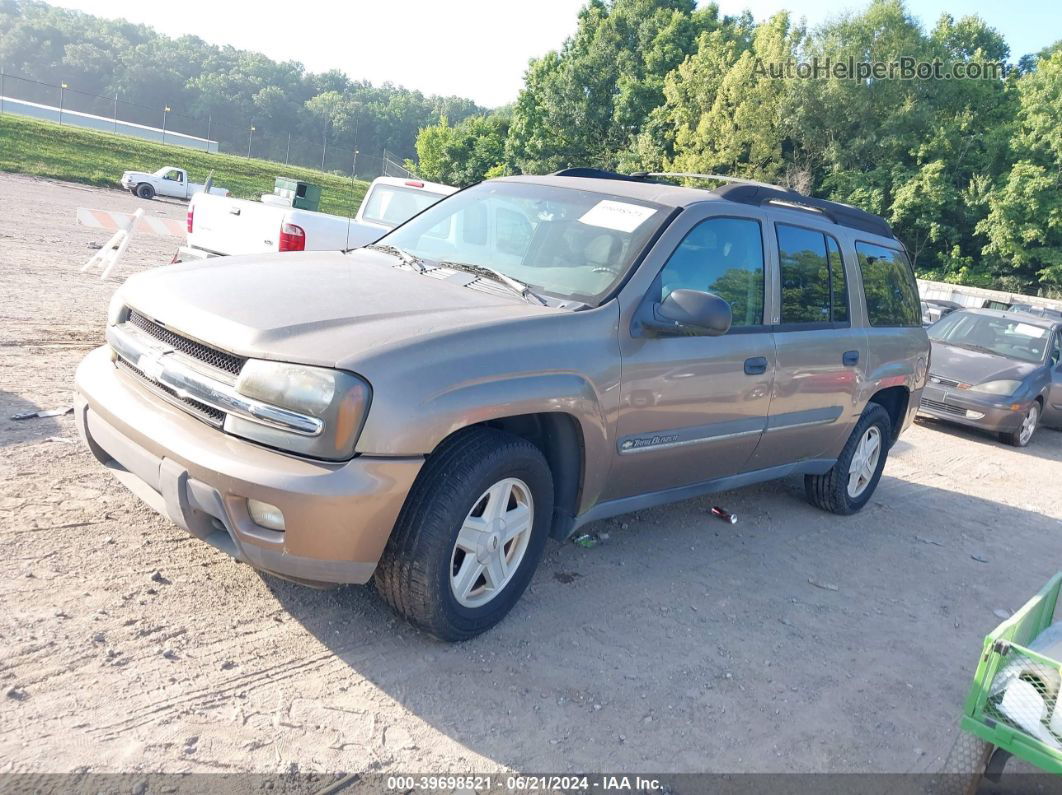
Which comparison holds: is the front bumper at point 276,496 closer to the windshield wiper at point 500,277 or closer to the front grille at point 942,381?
the windshield wiper at point 500,277

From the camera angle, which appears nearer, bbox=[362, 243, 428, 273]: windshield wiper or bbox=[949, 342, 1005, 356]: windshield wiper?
bbox=[362, 243, 428, 273]: windshield wiper

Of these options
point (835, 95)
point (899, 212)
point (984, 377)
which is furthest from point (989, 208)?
point (984, 377)

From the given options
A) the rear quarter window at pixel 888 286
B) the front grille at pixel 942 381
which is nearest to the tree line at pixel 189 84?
the front grille at pixel 942 381

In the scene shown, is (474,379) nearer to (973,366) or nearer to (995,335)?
(973,366)

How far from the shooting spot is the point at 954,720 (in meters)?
3.69

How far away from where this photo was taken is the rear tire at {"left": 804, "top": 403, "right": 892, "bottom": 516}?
6.02 metres

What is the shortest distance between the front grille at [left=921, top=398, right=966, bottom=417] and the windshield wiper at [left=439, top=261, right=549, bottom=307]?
→ 26.9 feet

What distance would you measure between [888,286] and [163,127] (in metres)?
70.0

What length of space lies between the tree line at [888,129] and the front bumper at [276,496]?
37851 millimetres

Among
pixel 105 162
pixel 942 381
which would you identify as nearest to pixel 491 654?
pixel 942 381

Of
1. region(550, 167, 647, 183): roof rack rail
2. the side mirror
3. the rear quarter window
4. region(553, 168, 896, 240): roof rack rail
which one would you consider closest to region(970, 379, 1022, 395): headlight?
the rear quarter window

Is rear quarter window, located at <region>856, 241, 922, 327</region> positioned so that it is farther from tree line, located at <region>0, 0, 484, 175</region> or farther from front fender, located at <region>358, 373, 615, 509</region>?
tree line, located at <region>0, 0, 484, 175</region>

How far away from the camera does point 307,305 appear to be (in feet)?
11.1

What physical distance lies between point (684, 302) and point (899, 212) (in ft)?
137
